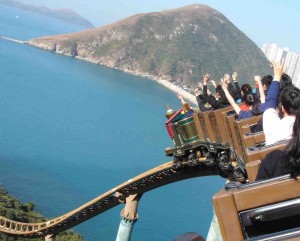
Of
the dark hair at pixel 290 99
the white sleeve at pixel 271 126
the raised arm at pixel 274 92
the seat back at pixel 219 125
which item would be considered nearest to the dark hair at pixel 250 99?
the raised arm at pixel 274 92

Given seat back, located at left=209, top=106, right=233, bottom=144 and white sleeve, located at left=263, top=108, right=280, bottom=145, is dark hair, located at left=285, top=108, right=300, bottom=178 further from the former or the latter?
seat back, located at left=209, top=106, right=233, bottom=144

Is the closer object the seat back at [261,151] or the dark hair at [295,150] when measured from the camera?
the dark hair at [295,150]

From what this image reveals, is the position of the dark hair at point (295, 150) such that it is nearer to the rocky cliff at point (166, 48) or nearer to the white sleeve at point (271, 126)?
the white sleeve at point (271, 126)

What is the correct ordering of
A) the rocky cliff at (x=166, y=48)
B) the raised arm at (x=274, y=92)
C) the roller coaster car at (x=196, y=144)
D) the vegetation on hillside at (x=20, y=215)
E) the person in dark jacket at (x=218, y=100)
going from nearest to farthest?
the raised arm at (x=274, y=92) → the person in dark jacket at (x=218, y=100) → the roller coaster car at (x=196, y=144) → the vegetation on hillside at (x=20, y=215) → the rocky cliff at (x=166, y=48)

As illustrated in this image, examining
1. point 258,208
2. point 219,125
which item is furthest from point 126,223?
point 258,208

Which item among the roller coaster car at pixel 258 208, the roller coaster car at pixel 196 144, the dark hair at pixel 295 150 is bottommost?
the roller coaster car at pixel 196 144

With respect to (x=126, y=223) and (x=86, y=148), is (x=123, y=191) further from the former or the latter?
(x=86, y=148)

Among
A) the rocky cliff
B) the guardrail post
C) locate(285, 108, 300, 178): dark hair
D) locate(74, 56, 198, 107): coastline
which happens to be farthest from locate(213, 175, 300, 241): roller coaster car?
the rocky cliff
